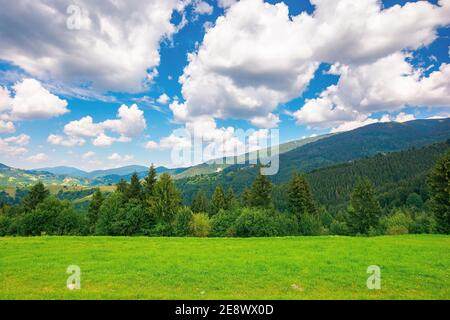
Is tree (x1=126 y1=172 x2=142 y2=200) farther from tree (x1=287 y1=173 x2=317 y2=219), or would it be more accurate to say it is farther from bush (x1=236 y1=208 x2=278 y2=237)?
tree (x1=287 y1=173 x2=317 y2=219)

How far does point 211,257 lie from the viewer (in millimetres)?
19078

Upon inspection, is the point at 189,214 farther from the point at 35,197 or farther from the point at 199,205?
the point at 35,197

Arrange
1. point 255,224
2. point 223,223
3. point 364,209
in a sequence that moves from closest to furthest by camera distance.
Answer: point 255,224 → point 223,223 → point 364,209

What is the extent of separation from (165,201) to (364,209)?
140ft

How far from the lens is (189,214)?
48719 mm

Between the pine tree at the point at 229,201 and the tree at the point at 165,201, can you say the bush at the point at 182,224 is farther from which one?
the pine tree at the point at 229,201

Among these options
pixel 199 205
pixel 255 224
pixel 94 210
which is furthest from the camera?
pixel 199 205

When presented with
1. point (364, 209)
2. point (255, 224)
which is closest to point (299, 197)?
point (255, 224)

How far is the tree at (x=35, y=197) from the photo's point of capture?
55.7 metres

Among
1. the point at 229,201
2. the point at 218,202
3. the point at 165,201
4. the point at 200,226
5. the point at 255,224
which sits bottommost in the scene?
the point at 200,226

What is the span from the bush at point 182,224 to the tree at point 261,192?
50.3 feet

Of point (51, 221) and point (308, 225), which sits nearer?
point (308, 225)

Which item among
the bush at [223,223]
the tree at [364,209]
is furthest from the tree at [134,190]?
the tree at [364,209]
